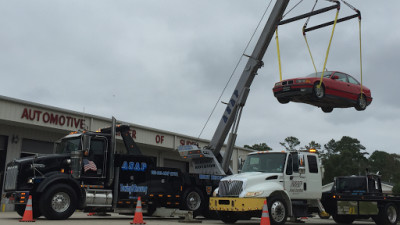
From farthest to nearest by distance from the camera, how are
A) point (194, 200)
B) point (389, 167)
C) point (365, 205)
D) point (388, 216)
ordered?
point (389, 167)
point (194, 200)
point (388, 216)
point (365, 205)

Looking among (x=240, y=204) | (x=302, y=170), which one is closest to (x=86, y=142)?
(x=240, y=204)

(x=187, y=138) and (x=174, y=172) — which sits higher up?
(x=187, y=138)

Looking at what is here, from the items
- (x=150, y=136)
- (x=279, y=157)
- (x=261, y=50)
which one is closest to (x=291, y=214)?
(x=279, y=157)

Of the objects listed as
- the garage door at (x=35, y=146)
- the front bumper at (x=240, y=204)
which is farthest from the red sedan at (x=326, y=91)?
the garage door at (x=35, y=146)

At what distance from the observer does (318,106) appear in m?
16.9

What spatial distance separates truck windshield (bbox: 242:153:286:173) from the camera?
13.0 meters

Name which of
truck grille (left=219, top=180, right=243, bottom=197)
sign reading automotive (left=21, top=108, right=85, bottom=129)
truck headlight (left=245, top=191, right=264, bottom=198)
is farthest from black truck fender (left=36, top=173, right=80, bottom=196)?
sign reading automotive (left=21, top=108, right=85, bottom=129)

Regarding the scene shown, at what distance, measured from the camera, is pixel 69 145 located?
14281 millimetres

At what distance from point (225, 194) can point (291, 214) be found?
2.03 metres

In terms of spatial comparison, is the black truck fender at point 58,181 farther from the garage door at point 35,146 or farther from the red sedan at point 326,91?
the garage door at point 35,146

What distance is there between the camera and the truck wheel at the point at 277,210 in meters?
12.1

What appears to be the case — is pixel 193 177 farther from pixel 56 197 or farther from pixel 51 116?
pixel 51 116

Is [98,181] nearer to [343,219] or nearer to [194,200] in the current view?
[194,200]

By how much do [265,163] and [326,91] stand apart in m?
4.32
